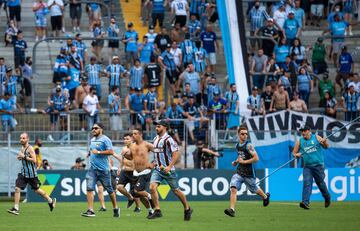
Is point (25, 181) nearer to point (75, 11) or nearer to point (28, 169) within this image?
point (28, 169)

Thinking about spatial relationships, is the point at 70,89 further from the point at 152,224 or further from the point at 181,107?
the point at 152,224

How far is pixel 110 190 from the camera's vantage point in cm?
2436

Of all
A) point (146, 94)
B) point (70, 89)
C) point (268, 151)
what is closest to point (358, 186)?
point (268, 151)

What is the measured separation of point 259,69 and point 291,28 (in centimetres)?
242

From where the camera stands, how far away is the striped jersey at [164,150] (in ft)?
73.8

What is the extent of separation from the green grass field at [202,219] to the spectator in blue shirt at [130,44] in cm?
1107

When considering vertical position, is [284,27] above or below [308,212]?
above

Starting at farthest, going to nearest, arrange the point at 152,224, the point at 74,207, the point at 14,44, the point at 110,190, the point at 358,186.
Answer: the point at 14,44 < the point at 358,186 < the point at 74,207 < the point at 110,190 < the point at 152,224

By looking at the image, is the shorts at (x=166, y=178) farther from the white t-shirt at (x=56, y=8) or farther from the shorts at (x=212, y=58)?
the white t-shirt at (x=56, y=8)

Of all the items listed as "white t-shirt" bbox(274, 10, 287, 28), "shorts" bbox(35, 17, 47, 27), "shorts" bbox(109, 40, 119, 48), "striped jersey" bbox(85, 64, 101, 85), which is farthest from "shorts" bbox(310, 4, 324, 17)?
"shorts" bbox(35, 17, 47, 27)

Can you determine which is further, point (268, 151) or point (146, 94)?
point (146, 94)

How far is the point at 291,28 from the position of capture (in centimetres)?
4000

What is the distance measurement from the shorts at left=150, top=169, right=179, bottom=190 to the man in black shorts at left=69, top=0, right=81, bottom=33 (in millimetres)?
18824

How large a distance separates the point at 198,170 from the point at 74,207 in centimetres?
526
